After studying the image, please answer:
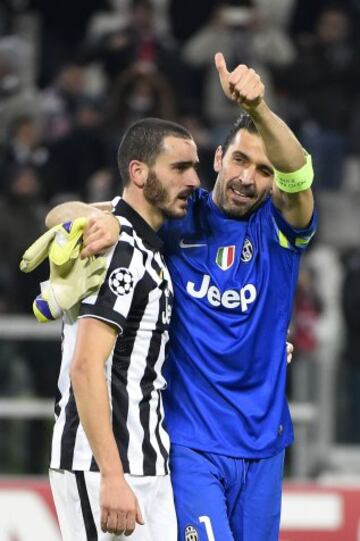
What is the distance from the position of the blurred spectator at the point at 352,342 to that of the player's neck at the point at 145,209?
471 cm

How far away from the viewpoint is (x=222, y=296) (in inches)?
196

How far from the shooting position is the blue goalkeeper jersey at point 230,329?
4.95 meters

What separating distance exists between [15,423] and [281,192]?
4.47 meters

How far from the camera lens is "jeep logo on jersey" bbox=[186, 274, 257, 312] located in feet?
16.4

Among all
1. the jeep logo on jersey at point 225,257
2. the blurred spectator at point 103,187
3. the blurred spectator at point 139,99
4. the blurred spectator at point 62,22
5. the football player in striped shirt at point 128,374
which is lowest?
the football player in striped shirt at point 128,374

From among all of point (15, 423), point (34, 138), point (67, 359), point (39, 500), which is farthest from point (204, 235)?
point (34, 138)

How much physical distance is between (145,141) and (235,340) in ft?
2.38

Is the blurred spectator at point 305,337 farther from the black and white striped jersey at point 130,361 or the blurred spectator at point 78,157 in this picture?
the black and white striped jersey at point 130,361

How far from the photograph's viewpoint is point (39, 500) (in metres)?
7.61

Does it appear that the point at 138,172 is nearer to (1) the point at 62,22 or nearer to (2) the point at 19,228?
(2) the point at 19,228

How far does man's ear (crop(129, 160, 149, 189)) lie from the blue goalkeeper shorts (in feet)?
2.89

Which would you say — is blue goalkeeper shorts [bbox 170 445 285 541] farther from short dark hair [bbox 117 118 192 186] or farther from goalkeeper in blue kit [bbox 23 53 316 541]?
short dark hair [bbox 117 118 192 186]

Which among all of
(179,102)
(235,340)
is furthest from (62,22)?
(235,340)

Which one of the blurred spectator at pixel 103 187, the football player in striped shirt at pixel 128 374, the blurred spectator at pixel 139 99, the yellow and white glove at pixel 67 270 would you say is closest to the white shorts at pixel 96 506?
the football player in striped shirt at pixel 128 374
